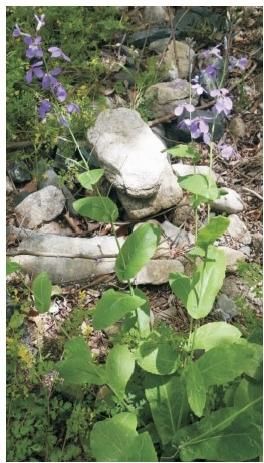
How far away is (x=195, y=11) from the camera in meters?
4.29

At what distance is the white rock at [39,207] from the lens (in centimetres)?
330

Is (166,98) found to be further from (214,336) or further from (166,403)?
(166,403)

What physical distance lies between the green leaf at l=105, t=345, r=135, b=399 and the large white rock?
1092 millimetres

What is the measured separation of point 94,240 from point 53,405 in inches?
39.1

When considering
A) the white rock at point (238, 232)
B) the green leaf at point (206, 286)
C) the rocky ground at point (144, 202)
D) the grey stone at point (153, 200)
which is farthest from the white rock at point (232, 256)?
the green leaf at point (206, 286)

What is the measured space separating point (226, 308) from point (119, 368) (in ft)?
2.56

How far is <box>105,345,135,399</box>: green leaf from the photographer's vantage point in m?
2.26

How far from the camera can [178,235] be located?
3.20m

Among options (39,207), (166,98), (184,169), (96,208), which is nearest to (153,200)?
A: (184,169)

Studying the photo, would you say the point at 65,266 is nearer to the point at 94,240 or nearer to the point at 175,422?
the point at 94,240

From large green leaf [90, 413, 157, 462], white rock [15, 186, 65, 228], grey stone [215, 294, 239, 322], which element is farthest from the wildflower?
white rock [15, 186, 65, 228]

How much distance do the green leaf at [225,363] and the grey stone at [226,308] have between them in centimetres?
73

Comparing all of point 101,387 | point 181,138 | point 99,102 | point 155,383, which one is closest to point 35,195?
point 99,102

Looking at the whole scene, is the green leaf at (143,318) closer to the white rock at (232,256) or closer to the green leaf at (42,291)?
the green leaf at (42,291)
